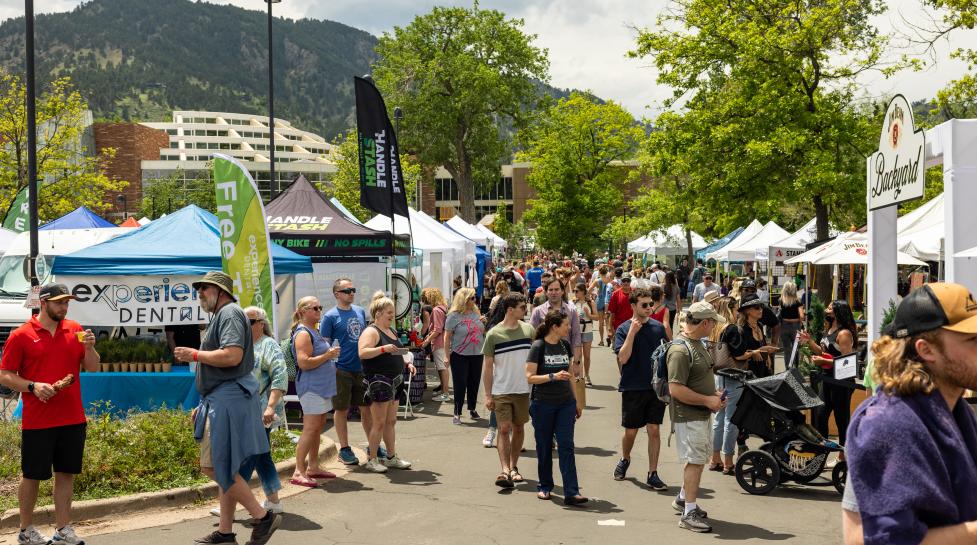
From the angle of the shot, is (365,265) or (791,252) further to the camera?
(791,252)

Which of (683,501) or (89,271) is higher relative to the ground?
(89,271)

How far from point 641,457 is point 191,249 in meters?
6.00

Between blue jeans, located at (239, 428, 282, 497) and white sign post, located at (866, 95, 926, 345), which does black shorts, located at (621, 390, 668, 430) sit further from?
blue jeans, located at (239, 428, 282, 497)

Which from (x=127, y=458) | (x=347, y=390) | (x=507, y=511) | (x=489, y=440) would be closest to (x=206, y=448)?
(x=127, y=458)

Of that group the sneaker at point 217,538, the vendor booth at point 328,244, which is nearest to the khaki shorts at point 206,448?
the sneaker at point 217,538

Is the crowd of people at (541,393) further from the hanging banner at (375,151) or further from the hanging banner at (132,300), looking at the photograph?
the hanging banner at (375,151)

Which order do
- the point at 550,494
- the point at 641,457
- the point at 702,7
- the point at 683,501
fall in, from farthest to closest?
1. the point at 702,7
2. the point at 641,457
3. the point at 550,494
4. the point at 683,501

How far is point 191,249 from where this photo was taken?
38.5 ft

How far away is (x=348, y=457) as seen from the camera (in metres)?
9.62

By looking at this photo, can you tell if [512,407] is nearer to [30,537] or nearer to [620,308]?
[30,537]

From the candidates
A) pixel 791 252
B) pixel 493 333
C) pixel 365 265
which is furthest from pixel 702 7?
pixel 493 333

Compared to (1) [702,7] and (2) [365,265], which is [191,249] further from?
(1) [702,7]

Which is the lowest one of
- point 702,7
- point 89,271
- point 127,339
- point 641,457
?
point 641,457

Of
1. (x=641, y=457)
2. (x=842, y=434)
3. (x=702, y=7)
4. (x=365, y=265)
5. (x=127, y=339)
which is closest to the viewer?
(x=842, y=434)
